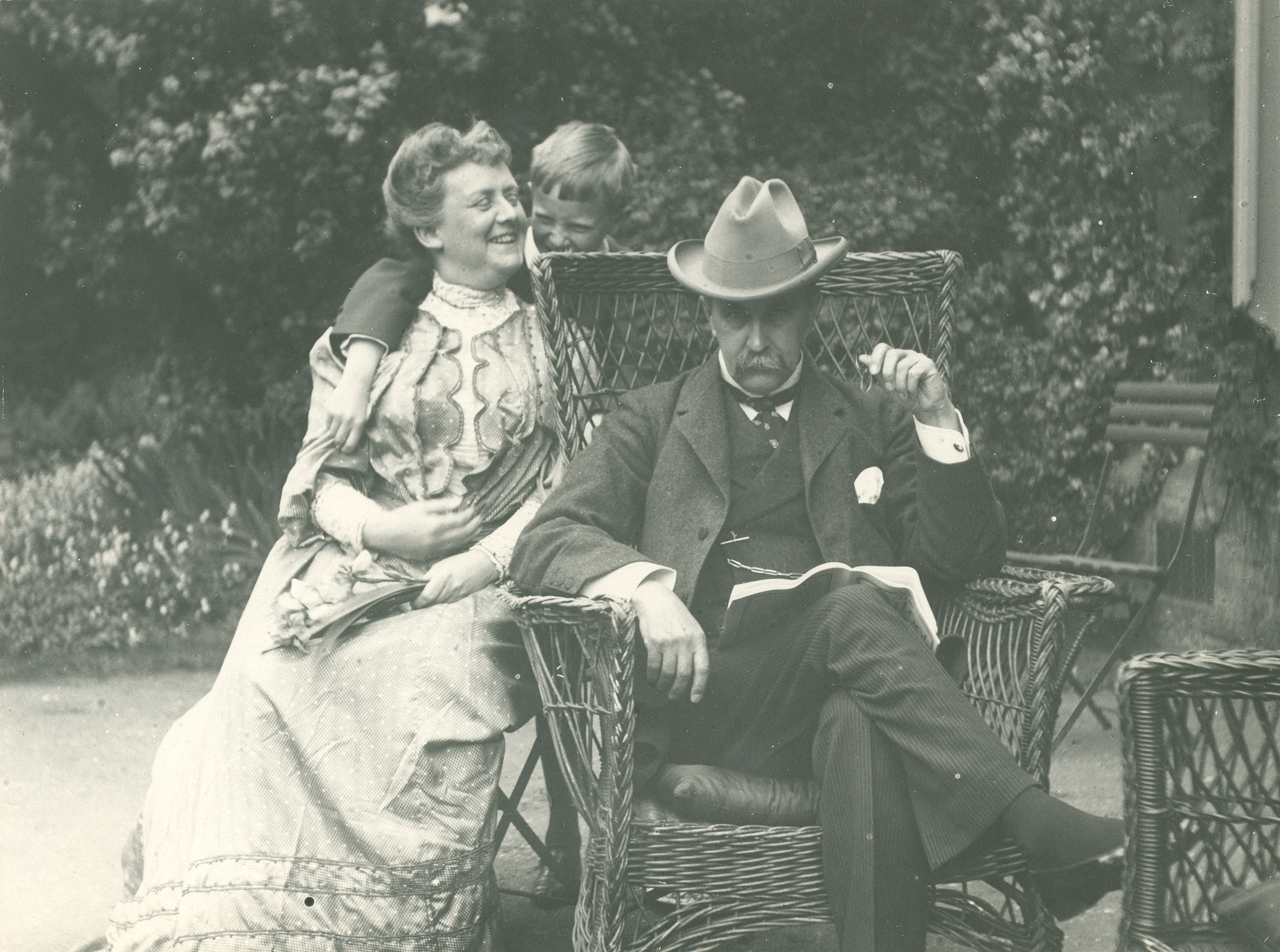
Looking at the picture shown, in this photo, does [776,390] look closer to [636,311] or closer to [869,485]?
[869,485]

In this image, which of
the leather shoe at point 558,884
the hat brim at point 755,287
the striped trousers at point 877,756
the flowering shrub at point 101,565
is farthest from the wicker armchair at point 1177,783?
the flowering shrub at point 101,565

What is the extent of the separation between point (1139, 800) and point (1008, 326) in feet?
12.0

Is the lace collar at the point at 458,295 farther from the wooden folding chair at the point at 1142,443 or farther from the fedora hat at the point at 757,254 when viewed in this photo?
the wooden folding chair at the point at 1142,443

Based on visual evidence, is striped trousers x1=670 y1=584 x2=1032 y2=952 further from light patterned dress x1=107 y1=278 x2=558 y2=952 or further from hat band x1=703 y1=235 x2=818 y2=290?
hat band x1=703 y1=235 x2=818 y2=290

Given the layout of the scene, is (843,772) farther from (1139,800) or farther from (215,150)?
(215,150)

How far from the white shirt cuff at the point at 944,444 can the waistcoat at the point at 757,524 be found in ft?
1.13

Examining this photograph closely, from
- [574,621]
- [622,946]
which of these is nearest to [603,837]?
[622,946]

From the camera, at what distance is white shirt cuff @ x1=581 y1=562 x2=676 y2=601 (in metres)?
2.64

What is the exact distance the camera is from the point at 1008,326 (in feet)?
18.0

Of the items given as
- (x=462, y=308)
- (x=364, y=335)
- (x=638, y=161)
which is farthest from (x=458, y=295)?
(x=638, y=161)

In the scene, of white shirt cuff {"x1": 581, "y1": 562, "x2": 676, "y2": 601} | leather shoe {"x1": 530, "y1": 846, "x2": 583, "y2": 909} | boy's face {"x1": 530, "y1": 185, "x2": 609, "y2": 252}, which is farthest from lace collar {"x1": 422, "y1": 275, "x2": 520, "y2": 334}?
leather shoe {"x1": 530, "y1": 846, "x2": 583, "y2": 909}

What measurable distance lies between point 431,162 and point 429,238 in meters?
0.20

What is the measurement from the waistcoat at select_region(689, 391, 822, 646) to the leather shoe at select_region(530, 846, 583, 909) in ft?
3.18

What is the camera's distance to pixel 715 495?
2994 millimetres
